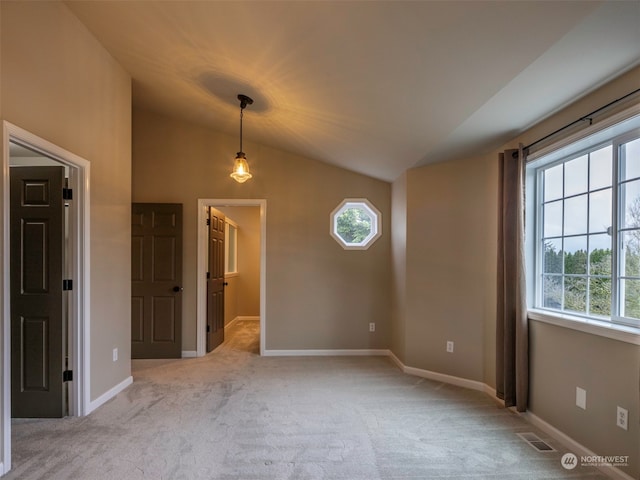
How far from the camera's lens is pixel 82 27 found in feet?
8.70

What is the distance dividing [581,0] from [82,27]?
332 centimetres

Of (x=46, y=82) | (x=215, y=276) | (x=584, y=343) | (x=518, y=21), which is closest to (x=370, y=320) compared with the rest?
(x=215, y=276)

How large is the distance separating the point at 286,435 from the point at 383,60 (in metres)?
2.57

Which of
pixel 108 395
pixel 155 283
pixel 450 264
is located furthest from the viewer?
pixel 155 283

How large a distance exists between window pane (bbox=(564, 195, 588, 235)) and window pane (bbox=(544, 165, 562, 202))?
14 centimetres

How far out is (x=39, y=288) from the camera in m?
2.61

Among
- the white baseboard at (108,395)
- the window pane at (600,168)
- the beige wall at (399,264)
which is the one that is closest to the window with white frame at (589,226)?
the window pane at (600,168)

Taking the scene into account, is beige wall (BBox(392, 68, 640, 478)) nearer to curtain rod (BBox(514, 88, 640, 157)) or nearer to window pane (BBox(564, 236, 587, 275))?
curtain rod (BBox(514, 88, 640, 157))

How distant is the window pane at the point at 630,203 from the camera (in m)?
1.92

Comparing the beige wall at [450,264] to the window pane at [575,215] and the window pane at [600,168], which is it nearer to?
the window pane at [575,215]

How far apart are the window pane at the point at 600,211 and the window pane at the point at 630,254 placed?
0.16 metres

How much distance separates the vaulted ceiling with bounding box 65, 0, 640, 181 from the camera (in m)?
1.58

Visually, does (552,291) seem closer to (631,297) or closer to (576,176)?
(631,297)

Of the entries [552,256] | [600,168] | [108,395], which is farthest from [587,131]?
[108,395]
